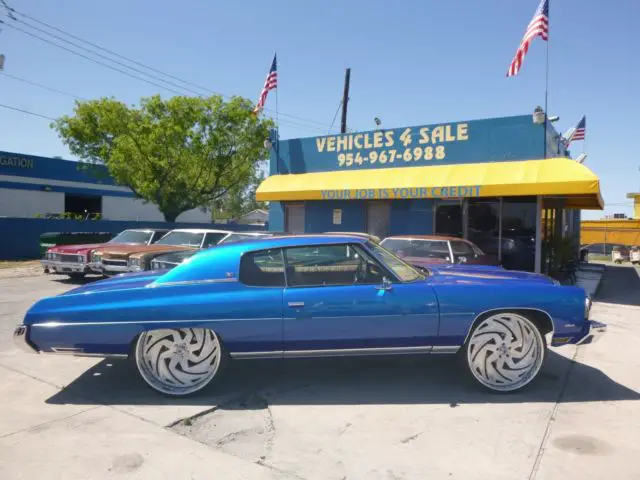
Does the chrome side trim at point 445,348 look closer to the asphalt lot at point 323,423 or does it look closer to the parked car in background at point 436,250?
the asphalt lot at point 323,423

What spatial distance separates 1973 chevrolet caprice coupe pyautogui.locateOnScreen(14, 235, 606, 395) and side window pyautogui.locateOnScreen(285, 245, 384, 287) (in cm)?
3

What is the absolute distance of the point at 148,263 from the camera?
972cm

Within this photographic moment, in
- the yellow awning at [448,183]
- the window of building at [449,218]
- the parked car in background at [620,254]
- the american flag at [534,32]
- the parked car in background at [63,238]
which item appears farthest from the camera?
the parked car in background at [620,254]

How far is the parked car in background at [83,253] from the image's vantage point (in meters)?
11.3

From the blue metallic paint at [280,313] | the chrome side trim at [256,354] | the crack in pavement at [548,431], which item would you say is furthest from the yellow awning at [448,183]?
the chrome side trim at [256,354]

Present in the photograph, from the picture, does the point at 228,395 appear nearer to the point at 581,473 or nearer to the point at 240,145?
the point at 581,473

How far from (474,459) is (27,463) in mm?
2946

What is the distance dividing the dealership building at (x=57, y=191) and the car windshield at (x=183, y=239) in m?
18.1

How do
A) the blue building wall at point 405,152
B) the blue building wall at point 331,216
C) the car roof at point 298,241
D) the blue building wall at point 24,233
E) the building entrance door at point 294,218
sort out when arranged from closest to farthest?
the car roof at point 298,241 → the blue building wall at point 405,152 → the blue building wall at point 331,216 → the building entrance door at point 294,218 → the blue building wall at point 24,233

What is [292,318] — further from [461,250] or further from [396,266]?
[461,250]

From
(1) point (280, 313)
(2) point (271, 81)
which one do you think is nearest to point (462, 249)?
(1) point (280, 313)

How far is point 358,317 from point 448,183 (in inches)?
363

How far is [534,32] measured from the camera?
468 inches

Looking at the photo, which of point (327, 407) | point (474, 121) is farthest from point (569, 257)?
point (327, 407)
